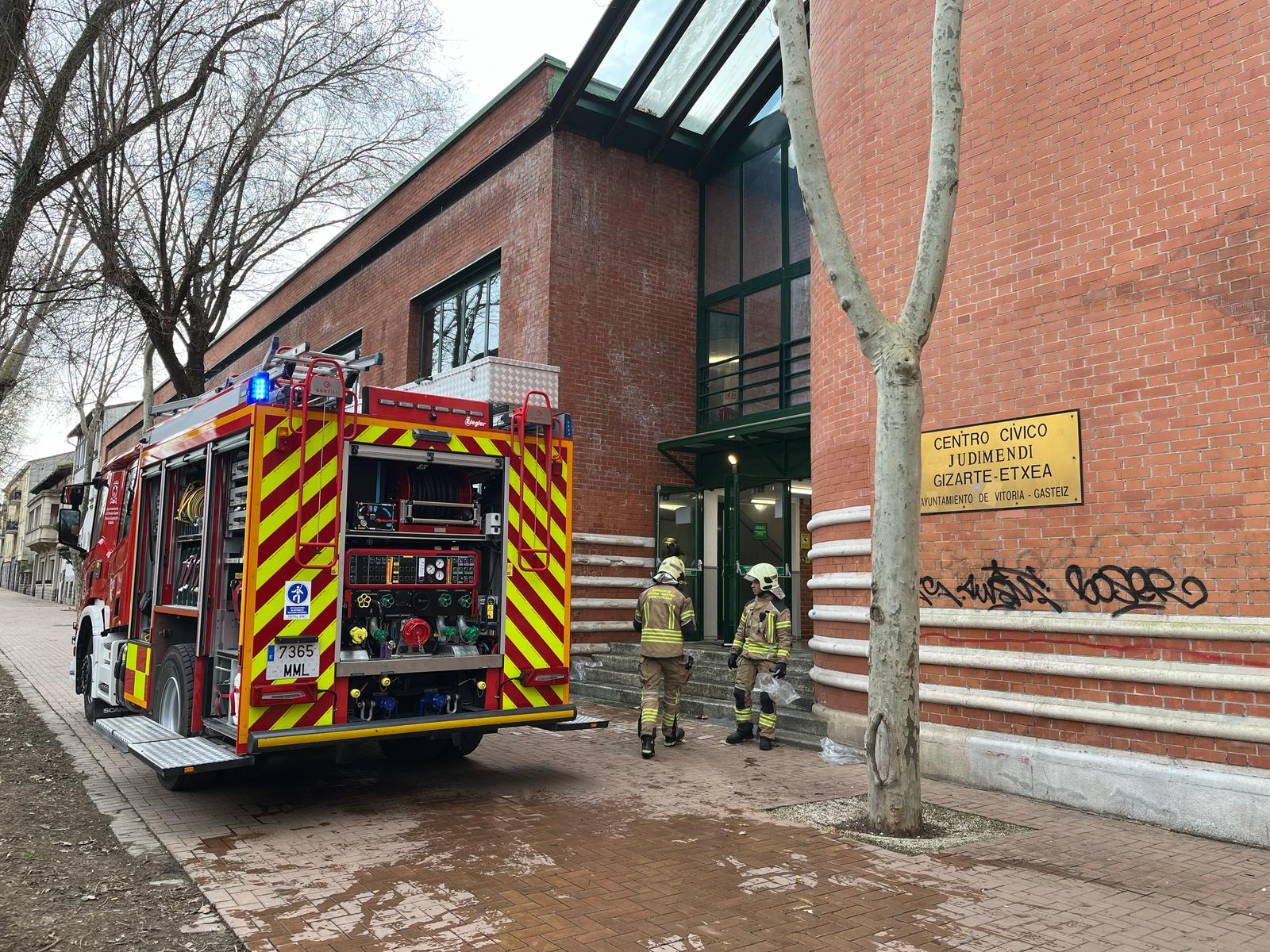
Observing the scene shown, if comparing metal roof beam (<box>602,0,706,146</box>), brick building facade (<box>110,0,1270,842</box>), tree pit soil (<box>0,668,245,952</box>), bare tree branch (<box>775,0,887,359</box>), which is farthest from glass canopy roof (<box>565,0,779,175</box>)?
tree pit soil (<box>0,668,245,952</box>)

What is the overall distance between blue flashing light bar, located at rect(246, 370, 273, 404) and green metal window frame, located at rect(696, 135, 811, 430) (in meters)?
7.81

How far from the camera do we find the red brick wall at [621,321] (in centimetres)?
1345

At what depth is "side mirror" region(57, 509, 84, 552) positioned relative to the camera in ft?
31.8

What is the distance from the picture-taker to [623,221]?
14.2m

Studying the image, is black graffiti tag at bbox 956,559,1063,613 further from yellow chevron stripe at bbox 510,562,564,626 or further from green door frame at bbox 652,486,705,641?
green door frame at bbox 652,486,705,641

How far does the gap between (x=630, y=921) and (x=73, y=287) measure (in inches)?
336

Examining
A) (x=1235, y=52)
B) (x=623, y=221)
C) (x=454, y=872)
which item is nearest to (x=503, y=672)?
(x=454, y=872)

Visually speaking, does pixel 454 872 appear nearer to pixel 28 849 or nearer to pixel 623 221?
pixel 28 849

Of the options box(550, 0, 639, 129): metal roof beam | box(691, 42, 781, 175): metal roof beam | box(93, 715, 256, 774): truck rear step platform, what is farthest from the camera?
box(691, 42, 781, 175): metal roof beam

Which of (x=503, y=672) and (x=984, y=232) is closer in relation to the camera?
(x=503, y=672)

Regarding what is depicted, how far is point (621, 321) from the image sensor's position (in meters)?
14.0

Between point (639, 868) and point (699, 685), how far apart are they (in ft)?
19.2

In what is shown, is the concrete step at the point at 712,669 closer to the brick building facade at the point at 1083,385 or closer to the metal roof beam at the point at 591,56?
the brick building facade at the point at 1083,385

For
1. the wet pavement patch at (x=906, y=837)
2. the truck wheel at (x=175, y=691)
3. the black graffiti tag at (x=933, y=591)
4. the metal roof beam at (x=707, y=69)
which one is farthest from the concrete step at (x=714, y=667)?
the metal roof beam at (x=707, y=69)
